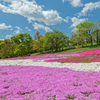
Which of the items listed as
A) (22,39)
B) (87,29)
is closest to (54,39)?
(87,29)

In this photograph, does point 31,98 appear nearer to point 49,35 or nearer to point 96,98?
point 96,98

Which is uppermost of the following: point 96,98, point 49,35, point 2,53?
point 49,35

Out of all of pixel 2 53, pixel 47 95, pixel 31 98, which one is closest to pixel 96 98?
pixel 47 95

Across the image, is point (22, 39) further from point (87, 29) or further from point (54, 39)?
point (87, 29)

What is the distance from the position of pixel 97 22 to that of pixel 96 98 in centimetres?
5927

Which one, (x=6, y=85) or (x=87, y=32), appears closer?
(x=6, y=85)

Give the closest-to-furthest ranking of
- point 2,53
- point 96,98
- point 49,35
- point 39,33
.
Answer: point 96,98
point 2,53
point 49,35
point 39,33

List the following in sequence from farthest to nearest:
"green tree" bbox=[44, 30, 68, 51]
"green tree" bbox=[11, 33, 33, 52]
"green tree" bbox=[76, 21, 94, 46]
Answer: "green tree" bbox=[11, 33, 33, 52] → "green tree" bbox=[76, 21, 94, 46] → "green tree" bbox=[44, 30, 68, 51]

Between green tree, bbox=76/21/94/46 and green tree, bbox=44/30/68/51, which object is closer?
green tree, bbox=44/30/68/51

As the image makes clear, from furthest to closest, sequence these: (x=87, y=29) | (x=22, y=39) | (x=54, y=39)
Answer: (x=22, y=39) < (x=87, y=29) < (x=54, y=39)

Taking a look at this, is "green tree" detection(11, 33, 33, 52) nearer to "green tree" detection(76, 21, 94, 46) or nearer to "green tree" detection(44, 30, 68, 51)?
"green tree" detection(44, 30, 68, 51)

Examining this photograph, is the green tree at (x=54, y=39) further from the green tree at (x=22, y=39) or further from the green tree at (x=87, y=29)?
the green tree at (x=22, y=39)

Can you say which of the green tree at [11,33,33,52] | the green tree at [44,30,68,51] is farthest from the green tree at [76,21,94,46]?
the green tree at [11,33,33,52]

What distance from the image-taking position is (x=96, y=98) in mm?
4309
